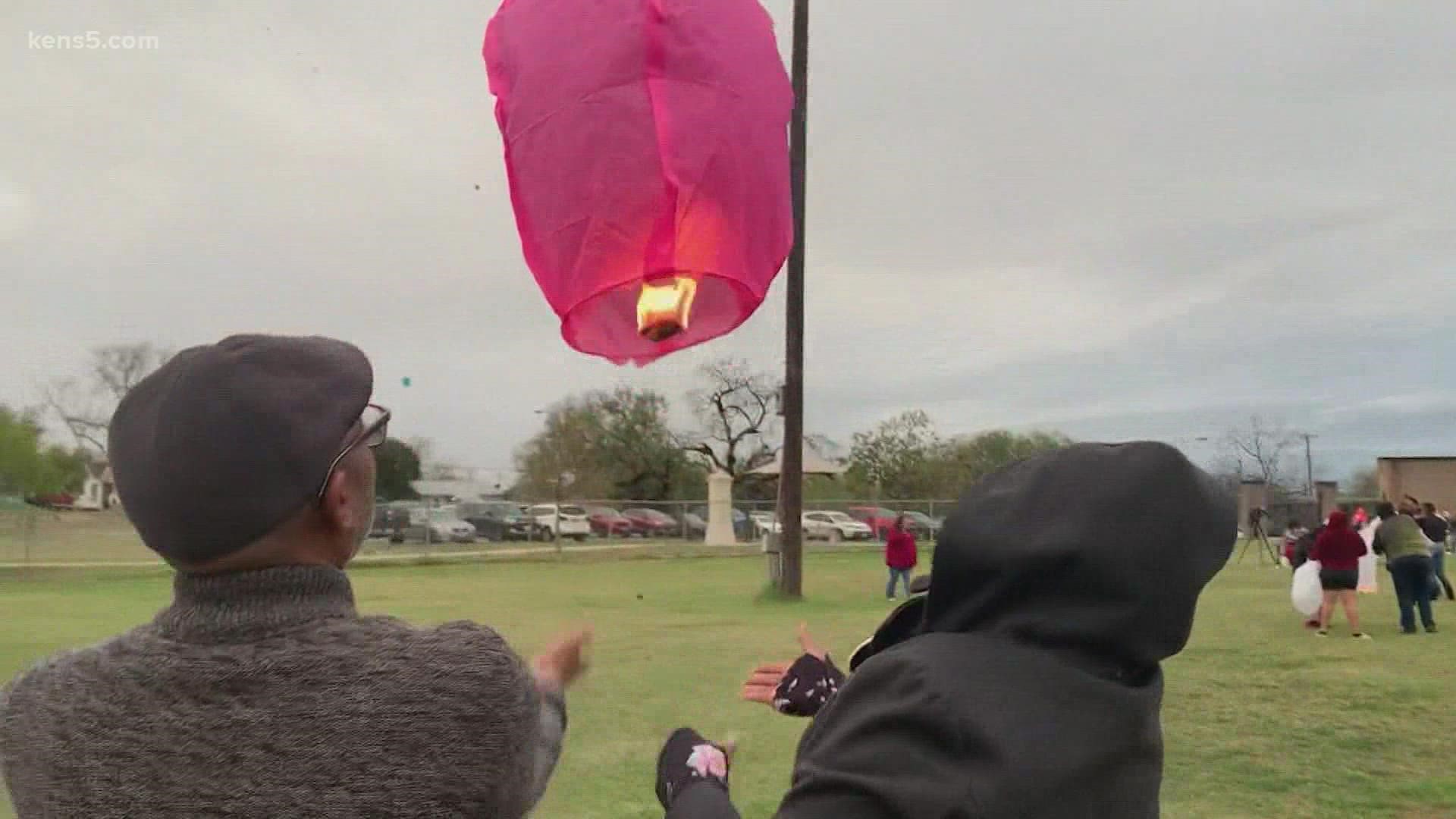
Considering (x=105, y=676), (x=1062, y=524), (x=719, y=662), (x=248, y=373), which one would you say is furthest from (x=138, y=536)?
(x=719, y=662)

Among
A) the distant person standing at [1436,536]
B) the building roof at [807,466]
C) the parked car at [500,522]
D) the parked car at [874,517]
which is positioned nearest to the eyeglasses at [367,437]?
the building roof at [807,466]

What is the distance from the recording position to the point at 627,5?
214 cm

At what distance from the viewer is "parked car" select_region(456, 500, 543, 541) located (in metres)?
30.5

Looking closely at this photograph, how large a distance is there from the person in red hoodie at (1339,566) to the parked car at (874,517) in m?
20.8

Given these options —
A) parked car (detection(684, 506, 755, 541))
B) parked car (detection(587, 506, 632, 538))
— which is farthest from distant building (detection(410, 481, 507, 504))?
parked car (detection(684, 506, 755, 541))

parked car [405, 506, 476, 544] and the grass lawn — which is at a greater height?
parked car [405, 506, 476, 544]

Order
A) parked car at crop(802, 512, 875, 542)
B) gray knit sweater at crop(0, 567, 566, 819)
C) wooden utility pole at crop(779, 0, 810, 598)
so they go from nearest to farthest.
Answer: gray knit sweater at crop(0, 567, 566, 819), wooden utility pole at crop(779, 0, 810, 598), parked car at crop(802, 512, 875, 542)

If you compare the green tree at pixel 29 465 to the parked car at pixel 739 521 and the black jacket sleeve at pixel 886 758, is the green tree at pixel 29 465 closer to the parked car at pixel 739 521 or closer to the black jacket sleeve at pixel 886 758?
the parked car at pixel 739 521

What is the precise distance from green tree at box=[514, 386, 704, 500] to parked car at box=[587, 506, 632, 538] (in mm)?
410

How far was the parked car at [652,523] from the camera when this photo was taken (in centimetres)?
3216

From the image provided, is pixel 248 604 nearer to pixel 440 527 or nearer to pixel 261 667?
pixel 261 667

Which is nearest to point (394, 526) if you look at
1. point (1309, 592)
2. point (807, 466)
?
point (807, 466)

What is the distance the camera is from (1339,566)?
12328 mm

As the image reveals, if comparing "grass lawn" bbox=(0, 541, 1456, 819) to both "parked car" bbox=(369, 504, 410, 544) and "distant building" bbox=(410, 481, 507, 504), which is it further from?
"distant building" bbox=(410, 481, 507, 504)
